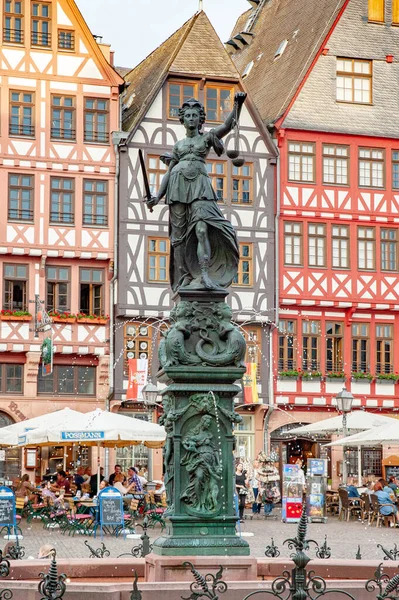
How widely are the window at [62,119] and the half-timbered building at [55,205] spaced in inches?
1.1

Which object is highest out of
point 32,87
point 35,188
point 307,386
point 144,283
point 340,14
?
point 340,14

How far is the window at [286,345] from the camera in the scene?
36344 millimetres

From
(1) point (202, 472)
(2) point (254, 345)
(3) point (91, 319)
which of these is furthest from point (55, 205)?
(1) point (202, 472)

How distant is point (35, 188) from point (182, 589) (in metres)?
26.9

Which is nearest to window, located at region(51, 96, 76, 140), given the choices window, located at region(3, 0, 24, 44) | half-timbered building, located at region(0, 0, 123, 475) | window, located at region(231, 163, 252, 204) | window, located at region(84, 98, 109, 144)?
half-timbered building, located at region(0, 0, 123, 475)

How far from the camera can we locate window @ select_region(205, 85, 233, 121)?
36.2 meters

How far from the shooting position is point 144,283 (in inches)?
1373

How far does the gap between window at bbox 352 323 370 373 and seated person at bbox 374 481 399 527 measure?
12148 mm

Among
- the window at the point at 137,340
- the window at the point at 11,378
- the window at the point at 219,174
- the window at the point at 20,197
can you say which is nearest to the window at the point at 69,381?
the window at the point at 11,378

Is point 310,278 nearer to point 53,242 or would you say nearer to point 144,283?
point 144,283

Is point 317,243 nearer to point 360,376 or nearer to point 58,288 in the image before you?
point 360,376

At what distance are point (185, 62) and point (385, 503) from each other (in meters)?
16.2

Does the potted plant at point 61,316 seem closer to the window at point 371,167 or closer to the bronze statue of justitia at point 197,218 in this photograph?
the window at point 371,167

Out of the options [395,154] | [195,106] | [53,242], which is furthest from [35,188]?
[195,106]
